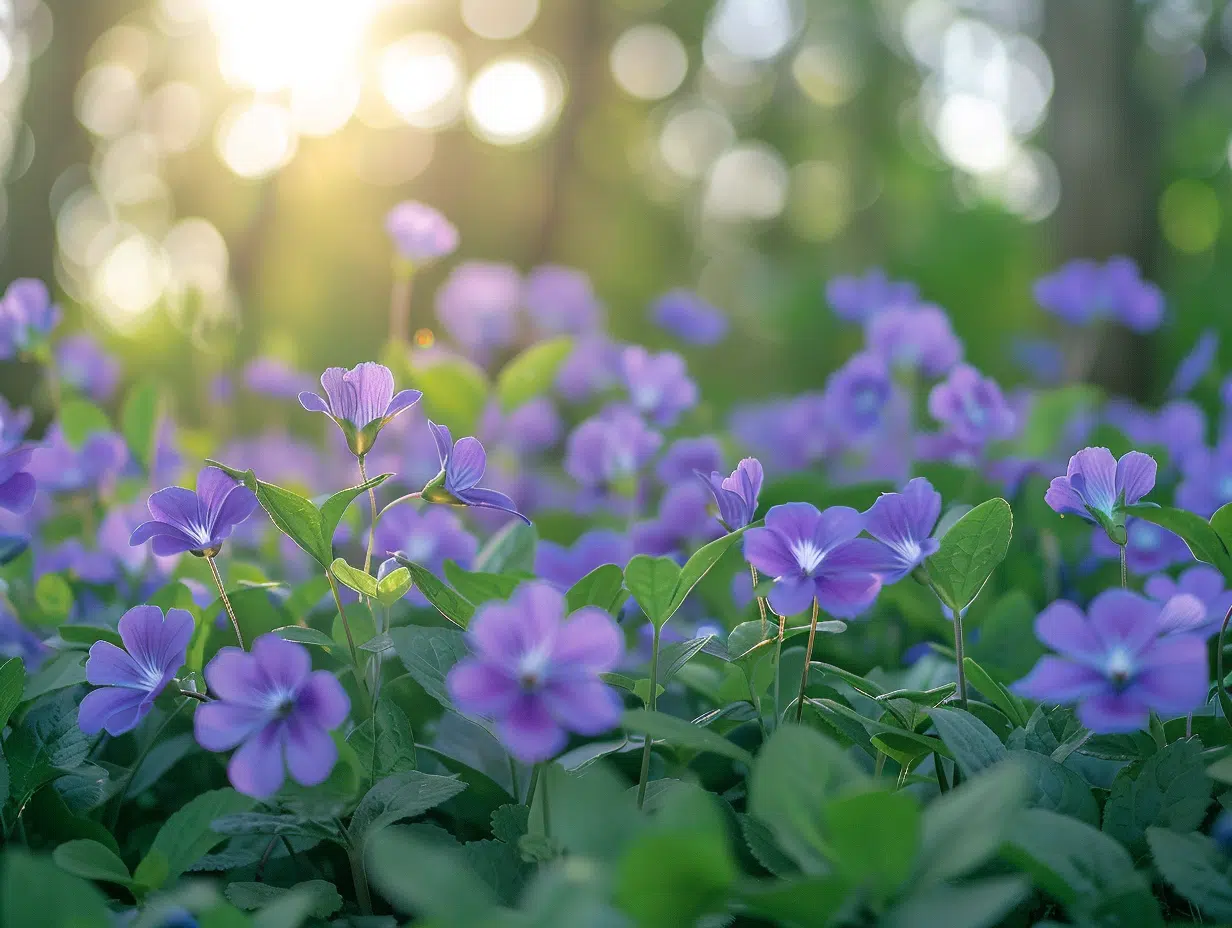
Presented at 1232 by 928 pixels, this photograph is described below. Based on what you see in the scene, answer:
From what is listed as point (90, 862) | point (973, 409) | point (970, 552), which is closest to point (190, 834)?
Result: point (90, 862)

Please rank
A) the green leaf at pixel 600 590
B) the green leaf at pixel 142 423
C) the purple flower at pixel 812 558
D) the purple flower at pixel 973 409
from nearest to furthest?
the purple flower at pixel 812 558
the green leaf at pixel 600 590
the purple flower at pixel 973 409
the green leaf at pixel 142 423

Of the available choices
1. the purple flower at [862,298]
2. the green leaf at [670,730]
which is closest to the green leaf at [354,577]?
the green leaf at [670,730]

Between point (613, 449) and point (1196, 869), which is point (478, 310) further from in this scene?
point (1196, 869)

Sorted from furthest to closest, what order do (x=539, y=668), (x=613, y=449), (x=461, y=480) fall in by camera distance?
(x=613, y=449) < (x=461, y=480) < (x=539, y=668)

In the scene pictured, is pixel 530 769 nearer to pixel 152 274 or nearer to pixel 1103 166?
pixel 1103 166

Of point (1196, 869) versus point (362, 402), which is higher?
point (362, 402)

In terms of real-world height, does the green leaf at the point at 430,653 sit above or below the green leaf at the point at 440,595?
below

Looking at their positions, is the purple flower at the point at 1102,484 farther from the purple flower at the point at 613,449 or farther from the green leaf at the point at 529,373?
the green leaf at the point at 529,373
